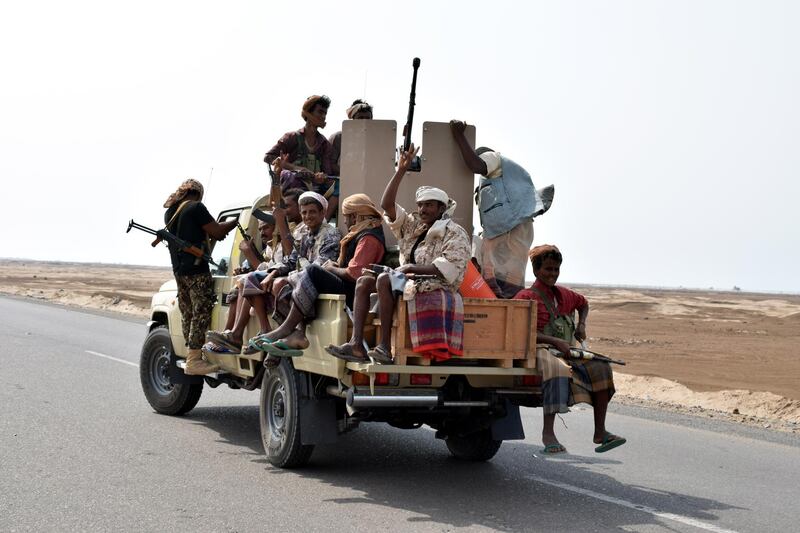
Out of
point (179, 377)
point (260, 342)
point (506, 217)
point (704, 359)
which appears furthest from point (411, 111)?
point (704, 359)

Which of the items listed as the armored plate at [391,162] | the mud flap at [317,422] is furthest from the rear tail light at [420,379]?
the armored plate at [391,162]

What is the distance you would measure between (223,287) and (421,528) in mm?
4279

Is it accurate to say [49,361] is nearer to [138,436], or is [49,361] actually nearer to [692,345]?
[138,436]

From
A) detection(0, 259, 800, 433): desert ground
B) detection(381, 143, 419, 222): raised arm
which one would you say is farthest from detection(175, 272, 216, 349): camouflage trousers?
detection(0, 259, 800, 433): desert ground

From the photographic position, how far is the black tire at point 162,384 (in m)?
10.4

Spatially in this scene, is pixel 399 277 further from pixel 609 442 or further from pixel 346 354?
pixel 609 442

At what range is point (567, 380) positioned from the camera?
6.98 meters

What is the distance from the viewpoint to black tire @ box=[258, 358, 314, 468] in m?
7.51

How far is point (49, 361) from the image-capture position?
15.4 metres

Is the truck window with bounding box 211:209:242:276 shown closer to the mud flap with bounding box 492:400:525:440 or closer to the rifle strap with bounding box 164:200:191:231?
the rifle strap with bounding box 164:200:191:231

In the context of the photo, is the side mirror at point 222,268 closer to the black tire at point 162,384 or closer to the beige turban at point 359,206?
the black tire at point 162,384

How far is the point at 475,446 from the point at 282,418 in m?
1.68

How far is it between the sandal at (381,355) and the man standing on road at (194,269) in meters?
3.48

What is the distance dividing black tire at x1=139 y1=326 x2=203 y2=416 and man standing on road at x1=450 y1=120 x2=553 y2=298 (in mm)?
3878
